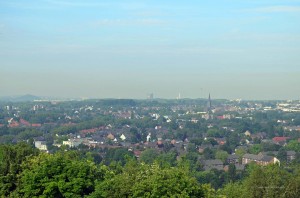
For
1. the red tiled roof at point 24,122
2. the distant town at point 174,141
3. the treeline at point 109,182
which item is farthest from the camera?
the red tiled roof at point 24,122

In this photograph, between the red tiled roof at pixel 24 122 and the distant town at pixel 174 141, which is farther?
the red tiled roof at pixel 24 122

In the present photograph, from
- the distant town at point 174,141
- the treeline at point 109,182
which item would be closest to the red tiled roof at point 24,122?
the distant town at point 174,141

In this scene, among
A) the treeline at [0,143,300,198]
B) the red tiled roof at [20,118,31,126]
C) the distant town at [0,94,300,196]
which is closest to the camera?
the treeline at [0,143,300,198]

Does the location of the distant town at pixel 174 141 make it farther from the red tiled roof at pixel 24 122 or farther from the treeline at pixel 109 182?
the treeline at pixel 109 182

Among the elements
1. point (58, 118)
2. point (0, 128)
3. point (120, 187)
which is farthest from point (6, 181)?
point (58, 118)

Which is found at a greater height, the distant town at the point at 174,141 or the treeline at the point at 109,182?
the treeline at the point at 109,182

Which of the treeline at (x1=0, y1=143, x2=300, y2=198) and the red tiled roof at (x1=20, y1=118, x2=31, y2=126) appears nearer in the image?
the treeline at (x1=0, y1=143, x2=300, y2=198)

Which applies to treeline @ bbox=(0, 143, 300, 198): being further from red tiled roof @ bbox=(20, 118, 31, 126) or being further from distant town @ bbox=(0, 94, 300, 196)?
red tiled roof @ bbox=(20, 118, 31, 126)

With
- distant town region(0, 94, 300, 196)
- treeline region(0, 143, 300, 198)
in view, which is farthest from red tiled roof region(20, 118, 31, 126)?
treeline region(0, 143, 300, 198)

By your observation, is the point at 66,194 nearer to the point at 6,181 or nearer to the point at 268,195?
the point at 6,181

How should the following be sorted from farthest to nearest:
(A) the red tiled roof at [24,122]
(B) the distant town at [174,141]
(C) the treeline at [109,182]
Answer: (A) the red tiled roof at [24,122], (B) the distant town at [174,141], (C) the treeline at [109,182]

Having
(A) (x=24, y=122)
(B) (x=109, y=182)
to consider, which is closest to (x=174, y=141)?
(A) (x=24, y=122)
